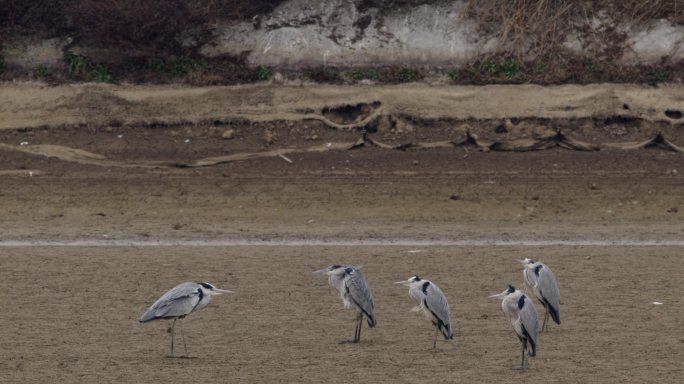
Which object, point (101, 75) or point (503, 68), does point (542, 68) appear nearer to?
Result: point (503, 68)

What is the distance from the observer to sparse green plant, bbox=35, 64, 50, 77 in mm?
18828

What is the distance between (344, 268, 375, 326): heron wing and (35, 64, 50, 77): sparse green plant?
10.0 m

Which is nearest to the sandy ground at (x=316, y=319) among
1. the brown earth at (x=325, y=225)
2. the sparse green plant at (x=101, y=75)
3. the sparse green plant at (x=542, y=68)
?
the brown earth at (x=325, y=225)

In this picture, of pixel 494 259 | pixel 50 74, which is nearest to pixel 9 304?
pixel 494 259

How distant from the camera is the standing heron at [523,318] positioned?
9.13 m

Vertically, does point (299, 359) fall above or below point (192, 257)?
above

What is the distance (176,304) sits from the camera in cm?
954

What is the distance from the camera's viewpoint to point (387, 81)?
18.9 meters

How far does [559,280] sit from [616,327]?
2119mm

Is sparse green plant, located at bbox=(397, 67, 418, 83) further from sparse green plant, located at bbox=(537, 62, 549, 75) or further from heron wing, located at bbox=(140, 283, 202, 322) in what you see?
heron wing, located at bbox=(140, 283, 202, 322)

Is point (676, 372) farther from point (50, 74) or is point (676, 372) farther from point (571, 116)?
point (50, 74)

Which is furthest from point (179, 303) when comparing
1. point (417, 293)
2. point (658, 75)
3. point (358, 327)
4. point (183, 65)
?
point (658, 75)

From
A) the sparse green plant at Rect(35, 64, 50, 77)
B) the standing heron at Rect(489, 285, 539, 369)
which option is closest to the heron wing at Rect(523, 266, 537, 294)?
the standing heron at Rect(489, 285, 539, 369)

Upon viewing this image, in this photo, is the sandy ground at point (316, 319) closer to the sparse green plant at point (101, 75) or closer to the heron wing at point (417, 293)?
the heron wing at point (417, 293)
